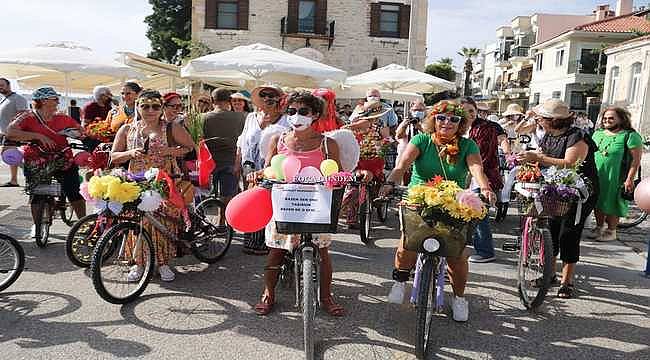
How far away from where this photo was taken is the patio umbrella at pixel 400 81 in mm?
11422

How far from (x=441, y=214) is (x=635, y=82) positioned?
26.1 metres

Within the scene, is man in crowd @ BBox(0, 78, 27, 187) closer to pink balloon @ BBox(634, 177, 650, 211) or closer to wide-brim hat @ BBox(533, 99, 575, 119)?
wide-brim hat @ BBox(533, 99, 575, 119)

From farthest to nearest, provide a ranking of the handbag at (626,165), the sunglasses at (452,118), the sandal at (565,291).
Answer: the handbag at (626,165) → the sandal at (565,291) → the sunglasses at (452,118)

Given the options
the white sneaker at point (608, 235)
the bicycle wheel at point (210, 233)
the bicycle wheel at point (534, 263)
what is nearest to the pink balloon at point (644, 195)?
the bicycle wheel at point (534, 263)

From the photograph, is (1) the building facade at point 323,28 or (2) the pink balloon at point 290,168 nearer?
(2) the pink balloon at point 290,168

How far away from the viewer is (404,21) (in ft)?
94.4

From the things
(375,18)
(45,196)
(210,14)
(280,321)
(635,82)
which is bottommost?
(280,321)

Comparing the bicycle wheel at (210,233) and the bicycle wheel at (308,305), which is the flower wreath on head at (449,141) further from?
the bicycle wheel at (210,233)

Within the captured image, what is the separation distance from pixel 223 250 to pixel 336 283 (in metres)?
1.44

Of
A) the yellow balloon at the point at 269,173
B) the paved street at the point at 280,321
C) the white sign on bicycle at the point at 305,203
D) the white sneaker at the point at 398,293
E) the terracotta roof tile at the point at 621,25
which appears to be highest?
the terracotta roof tile at the point at 621,25

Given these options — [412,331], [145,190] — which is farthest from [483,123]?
[145,190]

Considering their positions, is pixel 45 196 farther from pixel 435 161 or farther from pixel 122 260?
pixel 435 161

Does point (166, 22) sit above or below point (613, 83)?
above

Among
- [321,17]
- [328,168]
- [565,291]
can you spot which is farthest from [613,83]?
[328,168]
